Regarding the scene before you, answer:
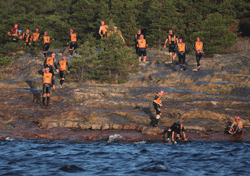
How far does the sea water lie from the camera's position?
9.52 metres

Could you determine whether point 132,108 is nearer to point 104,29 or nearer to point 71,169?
point 71,169

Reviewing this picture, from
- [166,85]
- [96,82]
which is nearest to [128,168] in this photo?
[166,85]

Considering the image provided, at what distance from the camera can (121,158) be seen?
10930mm

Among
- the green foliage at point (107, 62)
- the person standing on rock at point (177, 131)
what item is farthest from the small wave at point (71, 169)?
the green foliage at point (107, 62)

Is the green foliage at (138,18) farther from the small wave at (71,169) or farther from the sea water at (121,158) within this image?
the small wave at (71,169)

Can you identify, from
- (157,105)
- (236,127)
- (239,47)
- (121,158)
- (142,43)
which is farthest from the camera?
(239,47)

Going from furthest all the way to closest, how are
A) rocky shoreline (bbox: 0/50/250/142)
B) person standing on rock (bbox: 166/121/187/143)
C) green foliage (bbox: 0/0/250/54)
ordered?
green foliage (bbox: 0/0/250/54) → rocky shoreline (bbox: 0/50/250/142) → person standing on rock (bbox: 166/121/187/143)

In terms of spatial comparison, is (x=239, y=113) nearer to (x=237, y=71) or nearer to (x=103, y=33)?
(x=237, y=71)

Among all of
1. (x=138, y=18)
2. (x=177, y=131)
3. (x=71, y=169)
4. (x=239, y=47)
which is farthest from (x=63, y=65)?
(x=138, y=18)

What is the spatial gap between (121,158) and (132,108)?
741cm

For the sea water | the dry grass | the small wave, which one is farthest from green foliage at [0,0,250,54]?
the small wave

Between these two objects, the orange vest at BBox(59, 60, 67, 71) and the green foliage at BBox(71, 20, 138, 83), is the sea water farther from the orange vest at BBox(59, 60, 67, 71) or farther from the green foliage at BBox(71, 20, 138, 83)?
the green foliage at BBox(71, 20, 138, 83)

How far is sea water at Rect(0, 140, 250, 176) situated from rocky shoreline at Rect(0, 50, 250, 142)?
3.93ft

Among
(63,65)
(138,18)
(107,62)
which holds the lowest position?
(63,65)
